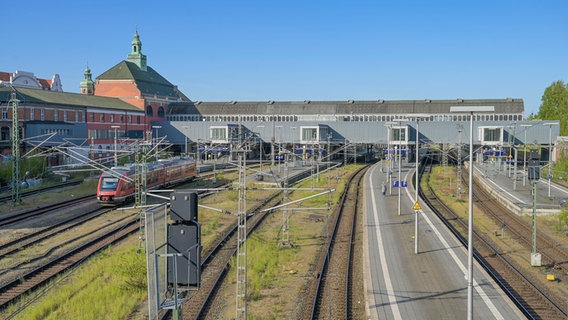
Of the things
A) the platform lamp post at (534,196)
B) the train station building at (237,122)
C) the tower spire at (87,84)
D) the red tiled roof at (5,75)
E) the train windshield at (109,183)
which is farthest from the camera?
the tower spire at (87,84)

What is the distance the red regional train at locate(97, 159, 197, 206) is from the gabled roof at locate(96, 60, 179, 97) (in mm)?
44779

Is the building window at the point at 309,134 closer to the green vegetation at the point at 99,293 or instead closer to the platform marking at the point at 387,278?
the platform marking at the point at 387,278

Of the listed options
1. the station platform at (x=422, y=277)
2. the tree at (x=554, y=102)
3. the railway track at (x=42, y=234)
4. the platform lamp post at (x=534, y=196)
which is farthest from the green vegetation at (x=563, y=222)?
the tree at (x=554, y=102)

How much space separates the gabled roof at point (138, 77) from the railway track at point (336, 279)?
2686 inches

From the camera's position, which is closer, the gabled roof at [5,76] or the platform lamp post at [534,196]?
the platform lamp post at [534,196]

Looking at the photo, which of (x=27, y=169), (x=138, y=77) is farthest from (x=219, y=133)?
(x=27, y=169)

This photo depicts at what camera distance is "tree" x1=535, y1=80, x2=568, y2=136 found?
3925 inches

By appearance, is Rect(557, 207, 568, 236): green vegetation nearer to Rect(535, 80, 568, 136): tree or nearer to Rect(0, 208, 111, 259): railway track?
Rect(0, 208, 111, 259): railway track

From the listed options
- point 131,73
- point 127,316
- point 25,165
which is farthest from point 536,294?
point 131,73

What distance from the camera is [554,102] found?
102 metres

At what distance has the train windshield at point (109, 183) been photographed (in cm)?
3559

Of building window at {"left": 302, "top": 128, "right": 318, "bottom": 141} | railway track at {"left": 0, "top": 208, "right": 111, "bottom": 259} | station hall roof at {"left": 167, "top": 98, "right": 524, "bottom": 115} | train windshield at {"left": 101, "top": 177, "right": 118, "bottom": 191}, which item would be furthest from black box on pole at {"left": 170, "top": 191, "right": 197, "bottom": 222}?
station hall roof at {"left": 167, "top": 98, "right": 524, "bottom": 115}

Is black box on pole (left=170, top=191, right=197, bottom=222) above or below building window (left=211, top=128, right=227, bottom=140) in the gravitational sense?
below

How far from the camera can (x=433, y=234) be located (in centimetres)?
2631
